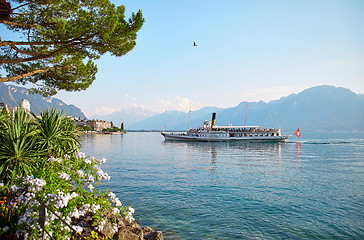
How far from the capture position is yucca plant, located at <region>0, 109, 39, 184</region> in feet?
21.0

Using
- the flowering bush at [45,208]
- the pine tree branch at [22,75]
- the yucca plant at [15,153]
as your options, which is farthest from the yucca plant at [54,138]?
the pine tree branch at [22,75]

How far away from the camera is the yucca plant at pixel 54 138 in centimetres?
771

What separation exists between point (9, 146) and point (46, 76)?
10025 millimetres

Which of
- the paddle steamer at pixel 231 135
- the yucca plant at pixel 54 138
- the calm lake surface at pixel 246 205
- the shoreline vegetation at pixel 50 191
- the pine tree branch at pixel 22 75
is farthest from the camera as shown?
the paddle steamer at pixel 231 135

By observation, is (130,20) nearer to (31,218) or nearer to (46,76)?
(46,76)

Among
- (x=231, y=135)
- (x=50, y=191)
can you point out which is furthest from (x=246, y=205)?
(x=231, y=135)

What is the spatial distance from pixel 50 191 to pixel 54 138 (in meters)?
3.34

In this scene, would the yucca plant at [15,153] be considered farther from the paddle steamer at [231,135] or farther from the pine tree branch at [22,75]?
the paddle steamer at [231,135]

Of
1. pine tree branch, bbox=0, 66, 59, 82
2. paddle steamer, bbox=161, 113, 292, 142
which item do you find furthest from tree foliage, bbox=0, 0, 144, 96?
paddle steamer, bbox=161, 113, 292, 142

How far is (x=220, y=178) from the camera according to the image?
63.0ft

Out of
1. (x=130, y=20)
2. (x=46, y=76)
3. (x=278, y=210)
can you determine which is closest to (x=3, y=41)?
(x=46, y=76)

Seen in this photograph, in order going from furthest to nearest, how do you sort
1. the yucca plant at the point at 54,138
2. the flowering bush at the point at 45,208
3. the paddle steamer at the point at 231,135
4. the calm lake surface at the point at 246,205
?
the paddle steamer at the point at 231,135, the calm lake surface at the point at 246,205, the yucca plant at the point at 54,138, the flowering bush at the point at 45,208

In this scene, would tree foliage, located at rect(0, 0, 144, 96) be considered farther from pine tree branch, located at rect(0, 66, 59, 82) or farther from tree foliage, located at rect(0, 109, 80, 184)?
tree foliage, located at rect(0, 109, 80, 184)

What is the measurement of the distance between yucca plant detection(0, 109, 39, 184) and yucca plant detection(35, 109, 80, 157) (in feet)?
1.28
